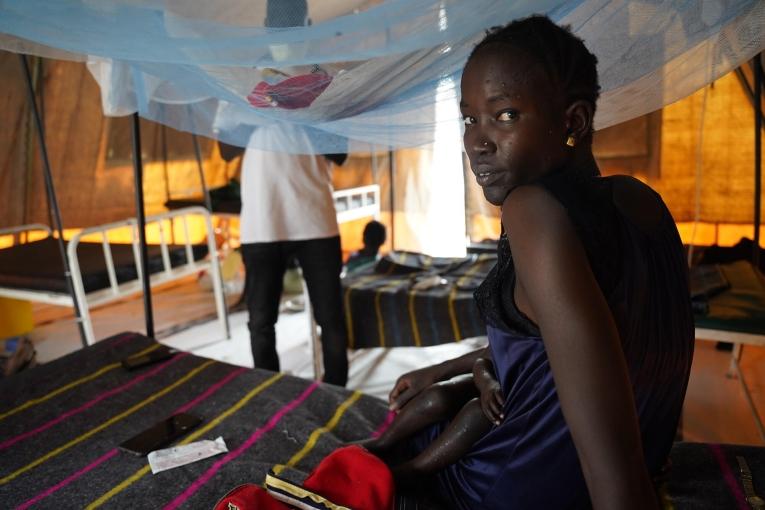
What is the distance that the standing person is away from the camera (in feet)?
6.43

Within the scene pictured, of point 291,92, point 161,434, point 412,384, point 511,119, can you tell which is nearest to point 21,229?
point 161,434

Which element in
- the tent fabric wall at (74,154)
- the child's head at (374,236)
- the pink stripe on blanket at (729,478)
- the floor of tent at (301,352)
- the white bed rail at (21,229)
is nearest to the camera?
the pink stripe on blanket at (729,478)

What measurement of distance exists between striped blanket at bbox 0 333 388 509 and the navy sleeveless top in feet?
1.58

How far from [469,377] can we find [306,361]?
1969 mm

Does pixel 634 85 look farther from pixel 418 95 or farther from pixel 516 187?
pixel 516 187

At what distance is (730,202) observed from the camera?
10.8 feet

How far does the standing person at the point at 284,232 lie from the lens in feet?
6.43

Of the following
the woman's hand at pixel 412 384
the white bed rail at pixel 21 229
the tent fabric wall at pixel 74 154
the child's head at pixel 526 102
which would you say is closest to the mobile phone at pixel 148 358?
the woman's hand at pixel 412 384

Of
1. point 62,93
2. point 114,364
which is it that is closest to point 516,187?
point 114,364

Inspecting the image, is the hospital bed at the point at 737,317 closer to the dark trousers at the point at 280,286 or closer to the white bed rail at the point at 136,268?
the dark trousers at the point at 280,286

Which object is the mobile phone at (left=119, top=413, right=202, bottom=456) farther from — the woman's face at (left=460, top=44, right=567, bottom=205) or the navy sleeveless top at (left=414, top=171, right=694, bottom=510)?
the woman's face at (left=460, top=44, right=567, bottom=205)

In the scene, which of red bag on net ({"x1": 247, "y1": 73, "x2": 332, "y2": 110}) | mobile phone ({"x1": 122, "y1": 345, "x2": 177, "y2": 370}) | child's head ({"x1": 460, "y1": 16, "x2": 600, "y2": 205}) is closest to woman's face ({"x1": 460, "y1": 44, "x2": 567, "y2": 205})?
child's head ({"x1": 460, "y1": 16, "x2": 600, "y2": 205})

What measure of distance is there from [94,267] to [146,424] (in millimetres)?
1592

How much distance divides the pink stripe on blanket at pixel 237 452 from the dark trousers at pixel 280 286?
56 centimetres
